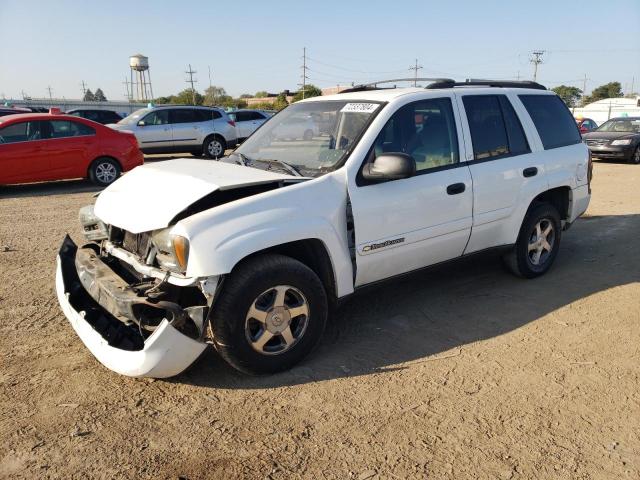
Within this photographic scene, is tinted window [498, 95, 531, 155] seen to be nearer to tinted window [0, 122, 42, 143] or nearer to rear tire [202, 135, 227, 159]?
tinted window [0, 122, 42, 143]

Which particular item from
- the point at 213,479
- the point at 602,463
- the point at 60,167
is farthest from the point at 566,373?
the point at 60,167

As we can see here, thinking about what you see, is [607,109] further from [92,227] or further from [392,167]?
[92,227]

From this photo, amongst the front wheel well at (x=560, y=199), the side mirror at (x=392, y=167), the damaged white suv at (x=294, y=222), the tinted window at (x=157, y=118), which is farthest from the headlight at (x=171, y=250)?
the tinted window at (x=157, y=118)

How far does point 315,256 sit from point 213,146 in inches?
535

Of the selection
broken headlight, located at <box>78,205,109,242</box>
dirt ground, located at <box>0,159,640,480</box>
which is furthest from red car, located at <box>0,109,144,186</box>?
broken headlight, located at <box>78,205,109,242</box>

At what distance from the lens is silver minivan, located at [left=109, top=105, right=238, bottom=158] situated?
15.4 m

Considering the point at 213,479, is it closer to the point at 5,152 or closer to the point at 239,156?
the point at 239,156

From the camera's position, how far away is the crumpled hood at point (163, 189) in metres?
3.32

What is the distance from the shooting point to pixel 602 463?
105 inches

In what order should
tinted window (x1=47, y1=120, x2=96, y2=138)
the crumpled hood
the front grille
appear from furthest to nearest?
1. tinted window (x1=47, y1=120, x2=96, y2=138)
2. the front grille
3. the crumpled hood

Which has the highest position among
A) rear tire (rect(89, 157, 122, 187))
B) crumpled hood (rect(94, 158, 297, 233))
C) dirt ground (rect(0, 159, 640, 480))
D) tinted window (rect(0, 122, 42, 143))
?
tinted window (rect(0, 122, 42, 143))

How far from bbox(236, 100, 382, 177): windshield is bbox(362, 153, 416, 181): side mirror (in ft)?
0.88

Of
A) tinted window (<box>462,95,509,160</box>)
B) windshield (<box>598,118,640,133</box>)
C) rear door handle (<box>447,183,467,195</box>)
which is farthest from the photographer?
windshield (<box>598,118,640,133</box>)

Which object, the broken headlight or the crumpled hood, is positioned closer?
the crumpled hood
